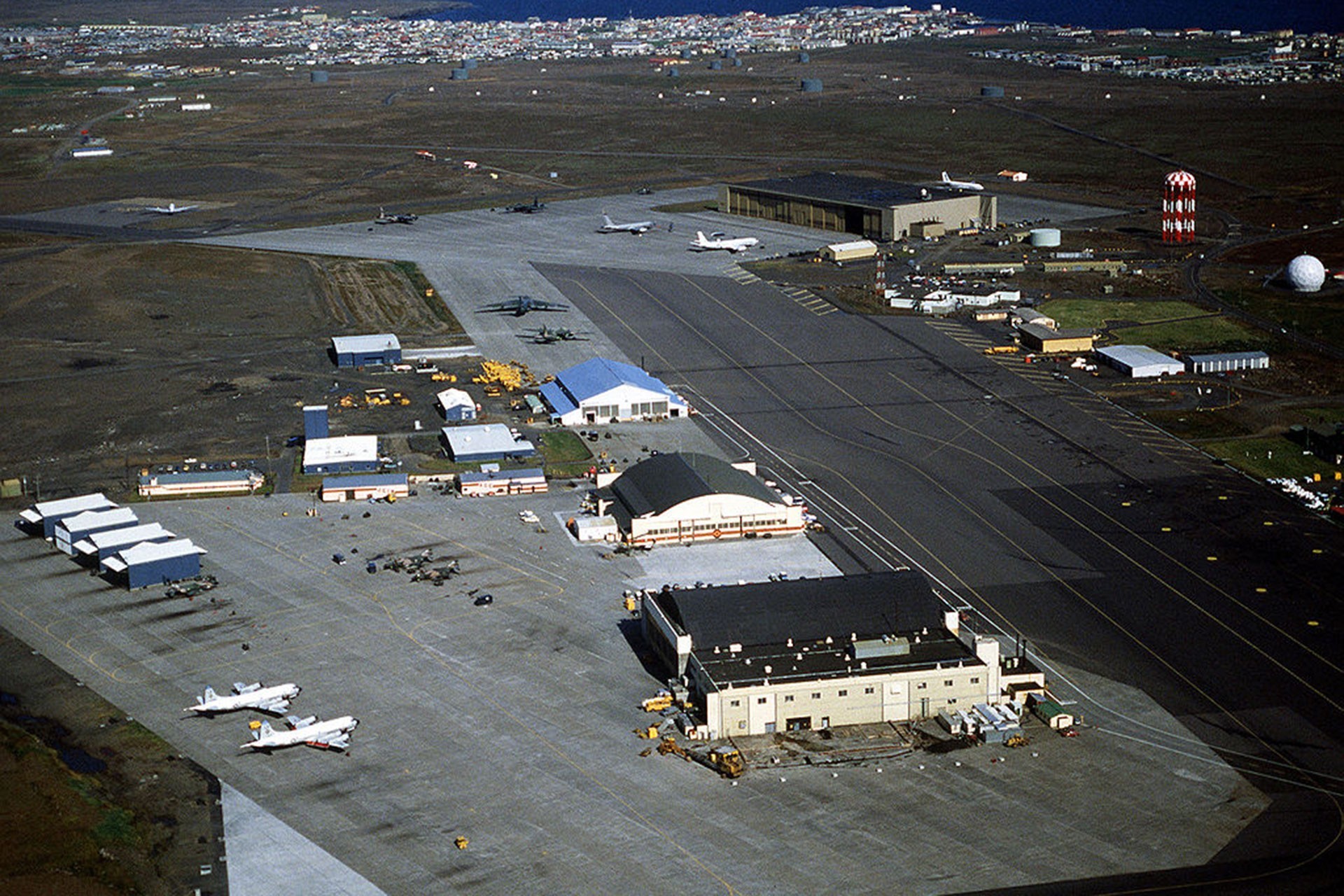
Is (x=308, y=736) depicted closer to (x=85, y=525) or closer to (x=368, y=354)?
(x=85, y=525)

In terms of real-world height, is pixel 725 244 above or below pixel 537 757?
above

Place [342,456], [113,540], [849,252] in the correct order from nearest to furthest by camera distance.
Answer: [113,540] → [342,456] → [849,252]

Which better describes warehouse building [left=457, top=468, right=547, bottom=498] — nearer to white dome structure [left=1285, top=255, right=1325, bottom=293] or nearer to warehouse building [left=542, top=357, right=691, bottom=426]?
warehouse building [left=542, top=357, right=691, bottom=426]

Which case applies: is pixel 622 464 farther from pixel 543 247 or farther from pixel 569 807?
pixel 543 247

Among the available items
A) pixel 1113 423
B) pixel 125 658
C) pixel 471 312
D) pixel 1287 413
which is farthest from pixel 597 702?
pixel 471 312

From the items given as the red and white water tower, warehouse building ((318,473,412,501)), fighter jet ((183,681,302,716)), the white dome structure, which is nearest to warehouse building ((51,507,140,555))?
warehouse building ((318,473,412,501))

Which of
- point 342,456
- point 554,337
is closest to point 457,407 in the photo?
point 342,456
